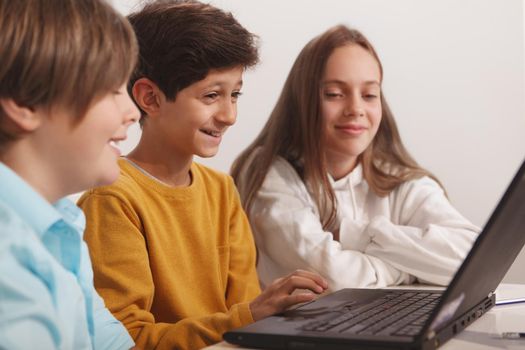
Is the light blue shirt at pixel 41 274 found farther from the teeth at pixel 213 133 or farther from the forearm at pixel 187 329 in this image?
the teeth at pixel 213 133

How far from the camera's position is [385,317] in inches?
38.7

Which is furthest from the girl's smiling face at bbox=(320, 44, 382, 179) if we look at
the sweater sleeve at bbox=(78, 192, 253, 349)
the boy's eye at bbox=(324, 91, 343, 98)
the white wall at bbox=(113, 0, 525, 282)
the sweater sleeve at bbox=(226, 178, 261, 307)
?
the sweater sleeve at bbox=(78, 192, 253, 349)

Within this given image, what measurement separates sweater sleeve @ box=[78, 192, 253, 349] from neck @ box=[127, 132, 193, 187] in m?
0.14

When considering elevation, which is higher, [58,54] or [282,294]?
[58,54]

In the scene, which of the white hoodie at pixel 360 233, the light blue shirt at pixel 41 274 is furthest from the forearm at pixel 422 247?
the light blue shirt at pixel 41 274

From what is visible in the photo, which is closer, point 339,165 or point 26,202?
point 26,202

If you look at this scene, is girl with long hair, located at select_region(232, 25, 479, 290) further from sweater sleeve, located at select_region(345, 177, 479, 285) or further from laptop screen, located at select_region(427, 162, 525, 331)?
laptop screen, located at select_region(427, 162, 525, 331)

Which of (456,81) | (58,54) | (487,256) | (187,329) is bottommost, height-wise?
(187,329)

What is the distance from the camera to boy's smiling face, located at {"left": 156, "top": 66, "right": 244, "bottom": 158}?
1.38 metres

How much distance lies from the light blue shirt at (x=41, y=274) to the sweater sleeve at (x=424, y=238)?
2.55 ft

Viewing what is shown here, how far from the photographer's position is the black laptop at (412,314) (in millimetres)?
793

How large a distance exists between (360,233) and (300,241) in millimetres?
141

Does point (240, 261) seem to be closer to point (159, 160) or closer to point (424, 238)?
point (159, 160)

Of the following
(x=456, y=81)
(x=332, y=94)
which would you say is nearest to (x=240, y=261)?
(x=332, y=94)
